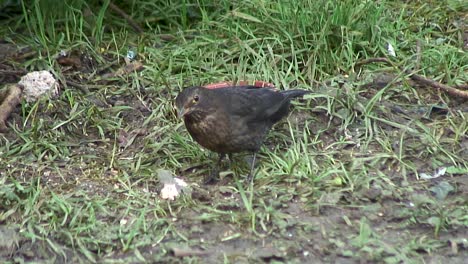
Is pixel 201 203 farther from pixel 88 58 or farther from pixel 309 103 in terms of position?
pixel 88 58

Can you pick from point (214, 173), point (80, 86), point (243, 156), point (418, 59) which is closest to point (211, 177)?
point (214, 173)

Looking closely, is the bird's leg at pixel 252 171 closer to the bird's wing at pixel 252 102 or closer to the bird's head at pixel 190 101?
the bird's wing at pixel 252 102

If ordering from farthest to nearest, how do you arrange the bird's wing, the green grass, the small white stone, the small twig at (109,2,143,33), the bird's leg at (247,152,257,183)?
1. the small twig at (109,2,143,33)
2. the small white stone
3. the bird's wing
4. the bird's leg at (247,152,257,183)
5. the green grass

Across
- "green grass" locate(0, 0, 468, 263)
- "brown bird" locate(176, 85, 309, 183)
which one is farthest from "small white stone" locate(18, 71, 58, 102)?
"brown bird" locate(176, 85, 309, 183)

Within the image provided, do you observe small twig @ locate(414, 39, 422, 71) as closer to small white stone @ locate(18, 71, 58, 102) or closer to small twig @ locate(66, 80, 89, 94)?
small twig @ locate(66, 80, 89, 94)

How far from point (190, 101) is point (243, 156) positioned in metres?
0.66

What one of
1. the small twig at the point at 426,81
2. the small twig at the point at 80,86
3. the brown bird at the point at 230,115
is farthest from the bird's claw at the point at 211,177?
the small twig at the point at 426,81

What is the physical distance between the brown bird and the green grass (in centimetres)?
17

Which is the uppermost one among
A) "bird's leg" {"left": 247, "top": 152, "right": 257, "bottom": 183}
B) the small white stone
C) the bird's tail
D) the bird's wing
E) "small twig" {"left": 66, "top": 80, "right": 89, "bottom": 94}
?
the bird's wing

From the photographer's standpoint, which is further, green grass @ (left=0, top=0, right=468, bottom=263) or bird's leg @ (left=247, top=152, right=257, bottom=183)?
bird's leg @ (left=247, top=152, right=257, bottom=183)

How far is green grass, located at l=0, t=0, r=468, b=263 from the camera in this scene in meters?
5.12

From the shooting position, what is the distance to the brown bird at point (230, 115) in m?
5.54

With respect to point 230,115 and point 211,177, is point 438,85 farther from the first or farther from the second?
point 211,177

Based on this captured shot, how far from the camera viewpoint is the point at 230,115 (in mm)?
5684
